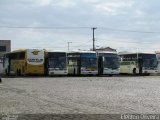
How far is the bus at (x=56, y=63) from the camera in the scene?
167 feet

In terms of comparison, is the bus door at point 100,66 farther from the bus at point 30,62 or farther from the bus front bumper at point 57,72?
the bus at point 30,62

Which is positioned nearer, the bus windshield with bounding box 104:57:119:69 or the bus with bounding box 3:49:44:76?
the bus with bounding box 3:49:44:76

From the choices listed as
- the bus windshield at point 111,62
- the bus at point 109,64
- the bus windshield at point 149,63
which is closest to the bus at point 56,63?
the bus at point 109,64

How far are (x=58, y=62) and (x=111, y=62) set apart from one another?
6578 mm

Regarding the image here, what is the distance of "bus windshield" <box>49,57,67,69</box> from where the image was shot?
51.0m

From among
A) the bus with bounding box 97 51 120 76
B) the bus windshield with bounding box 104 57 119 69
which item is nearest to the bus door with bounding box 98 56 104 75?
the bus with bounding box 97 51 120 76

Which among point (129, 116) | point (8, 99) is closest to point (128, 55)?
point (8, 99)

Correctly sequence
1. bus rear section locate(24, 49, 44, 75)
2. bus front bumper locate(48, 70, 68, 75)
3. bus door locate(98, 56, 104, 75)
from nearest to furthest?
bus rear section locate(24, 49, 44, 75), bus front bumper locate(48, 70, 68, 75), bus door locate(98, 56, 104, 75)

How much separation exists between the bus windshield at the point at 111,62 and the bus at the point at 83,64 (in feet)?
4.13

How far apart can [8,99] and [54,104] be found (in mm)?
3077

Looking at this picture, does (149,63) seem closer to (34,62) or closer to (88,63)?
(88,63)

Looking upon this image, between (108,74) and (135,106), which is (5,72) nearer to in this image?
(108,74)

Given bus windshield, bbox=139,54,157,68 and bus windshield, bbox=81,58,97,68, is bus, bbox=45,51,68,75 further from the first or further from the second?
bus windshield, bbox=139,54,157,68

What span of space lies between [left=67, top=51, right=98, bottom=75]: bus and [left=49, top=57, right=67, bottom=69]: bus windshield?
113 inches
